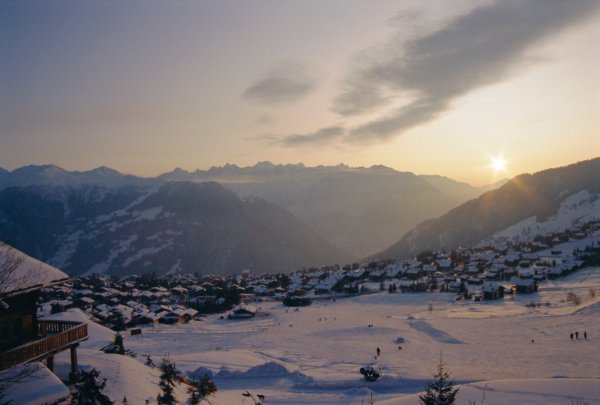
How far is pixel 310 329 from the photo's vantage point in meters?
47.9

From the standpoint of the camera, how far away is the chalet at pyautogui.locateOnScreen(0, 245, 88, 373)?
13773 mm

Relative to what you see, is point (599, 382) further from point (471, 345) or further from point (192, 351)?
point (192, 351)

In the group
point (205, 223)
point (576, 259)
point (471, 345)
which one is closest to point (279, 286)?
point (576, 259)

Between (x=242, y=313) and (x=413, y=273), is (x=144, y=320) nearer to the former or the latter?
(x=242, y=313)

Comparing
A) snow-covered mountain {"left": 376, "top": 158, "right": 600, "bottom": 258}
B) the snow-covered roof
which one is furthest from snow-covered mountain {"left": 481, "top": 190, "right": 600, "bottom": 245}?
the snow-covered roof

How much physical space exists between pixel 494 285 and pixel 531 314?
18277mm

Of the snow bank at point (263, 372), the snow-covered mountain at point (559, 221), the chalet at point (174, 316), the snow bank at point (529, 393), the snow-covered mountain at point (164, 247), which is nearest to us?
the snow bank at point (529, 393)

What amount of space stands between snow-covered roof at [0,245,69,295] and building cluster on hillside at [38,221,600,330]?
4332 centimetres

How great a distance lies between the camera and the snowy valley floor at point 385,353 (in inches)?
793

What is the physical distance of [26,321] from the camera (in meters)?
15.4

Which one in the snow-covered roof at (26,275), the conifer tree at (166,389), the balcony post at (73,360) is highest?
the snow-covered roof at (26,275)

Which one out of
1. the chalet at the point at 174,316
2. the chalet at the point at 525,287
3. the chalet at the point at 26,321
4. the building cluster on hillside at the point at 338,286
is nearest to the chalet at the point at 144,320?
the building cluster on hillside at the point at 338,286

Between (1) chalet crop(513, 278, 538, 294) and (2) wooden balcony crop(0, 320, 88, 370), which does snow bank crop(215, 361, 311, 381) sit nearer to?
(2) wooden balcony crop(0, 320, 88, 370)

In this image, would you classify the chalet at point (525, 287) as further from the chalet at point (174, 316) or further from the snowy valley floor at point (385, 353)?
the chalet at point (174, 316)
